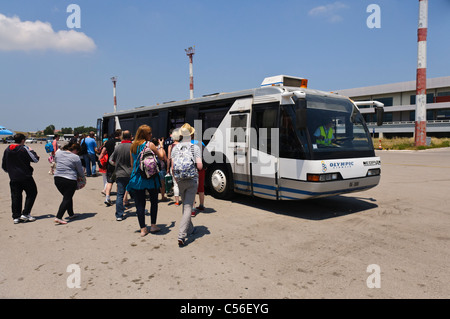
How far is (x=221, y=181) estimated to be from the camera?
8031 millimetres

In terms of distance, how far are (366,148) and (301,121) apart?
7.07ft

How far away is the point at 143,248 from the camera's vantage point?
185 inches

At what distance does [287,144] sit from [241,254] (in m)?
2.80

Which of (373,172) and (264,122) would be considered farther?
(264,122)

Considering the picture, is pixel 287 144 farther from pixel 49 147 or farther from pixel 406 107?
pixel 406 107

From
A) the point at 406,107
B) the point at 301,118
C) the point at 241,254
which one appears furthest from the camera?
the point at 406,107

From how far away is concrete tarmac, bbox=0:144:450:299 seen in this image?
11.3 feet

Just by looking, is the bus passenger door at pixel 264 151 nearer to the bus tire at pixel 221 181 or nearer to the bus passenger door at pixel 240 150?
the bus passenger door at pixel 240 150

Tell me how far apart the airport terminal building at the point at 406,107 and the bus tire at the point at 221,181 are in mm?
48383

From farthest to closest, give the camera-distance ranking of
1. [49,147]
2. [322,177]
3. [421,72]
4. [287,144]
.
→ [421,72], [49,147], [287,144], [322,177]

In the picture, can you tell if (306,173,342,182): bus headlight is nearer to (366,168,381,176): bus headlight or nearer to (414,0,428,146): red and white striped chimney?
(366,168,381,176): bus headlight

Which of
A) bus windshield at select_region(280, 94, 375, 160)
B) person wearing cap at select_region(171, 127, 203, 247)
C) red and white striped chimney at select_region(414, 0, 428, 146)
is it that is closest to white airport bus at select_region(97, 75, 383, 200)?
bus windshield at select_region(280, 94, 375, 160)

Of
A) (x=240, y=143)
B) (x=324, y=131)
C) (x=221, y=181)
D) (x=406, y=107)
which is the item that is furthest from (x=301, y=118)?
(x=406, y=107)
